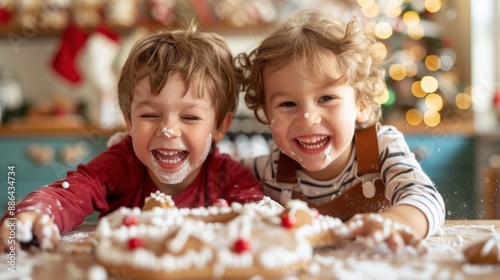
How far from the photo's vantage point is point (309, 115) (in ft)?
4.05

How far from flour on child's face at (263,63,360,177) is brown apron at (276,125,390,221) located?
6 cm

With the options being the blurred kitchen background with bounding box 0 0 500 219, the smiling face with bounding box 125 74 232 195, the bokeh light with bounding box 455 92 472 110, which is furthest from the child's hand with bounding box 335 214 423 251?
the bokeh light with bounding box 455 92 472 110

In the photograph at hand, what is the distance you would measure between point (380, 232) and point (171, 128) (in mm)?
528

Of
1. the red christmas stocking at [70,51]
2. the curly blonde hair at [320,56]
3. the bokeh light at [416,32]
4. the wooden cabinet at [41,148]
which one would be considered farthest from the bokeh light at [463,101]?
the red christmas stocking at [70,51]

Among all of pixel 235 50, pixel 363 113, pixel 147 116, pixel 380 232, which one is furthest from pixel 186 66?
pixel 235 50

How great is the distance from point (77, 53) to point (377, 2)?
1813 millimetres

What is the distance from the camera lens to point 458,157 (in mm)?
3117

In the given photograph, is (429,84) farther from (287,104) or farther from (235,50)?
(287,104)

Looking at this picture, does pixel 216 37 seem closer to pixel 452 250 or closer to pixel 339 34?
pixel 339 34

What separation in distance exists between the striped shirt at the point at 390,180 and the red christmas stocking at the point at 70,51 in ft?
7.90

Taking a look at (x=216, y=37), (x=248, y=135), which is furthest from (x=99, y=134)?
(x=216, y=37)

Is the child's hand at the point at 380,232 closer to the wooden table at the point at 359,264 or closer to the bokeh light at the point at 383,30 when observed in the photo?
the wooden table at the point at 359,264

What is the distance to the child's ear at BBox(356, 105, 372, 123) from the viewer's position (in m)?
1.39

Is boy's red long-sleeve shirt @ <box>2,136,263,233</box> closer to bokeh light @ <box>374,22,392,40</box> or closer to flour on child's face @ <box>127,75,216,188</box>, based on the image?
flour on child's face @ <box>127,75,216,188</box>
